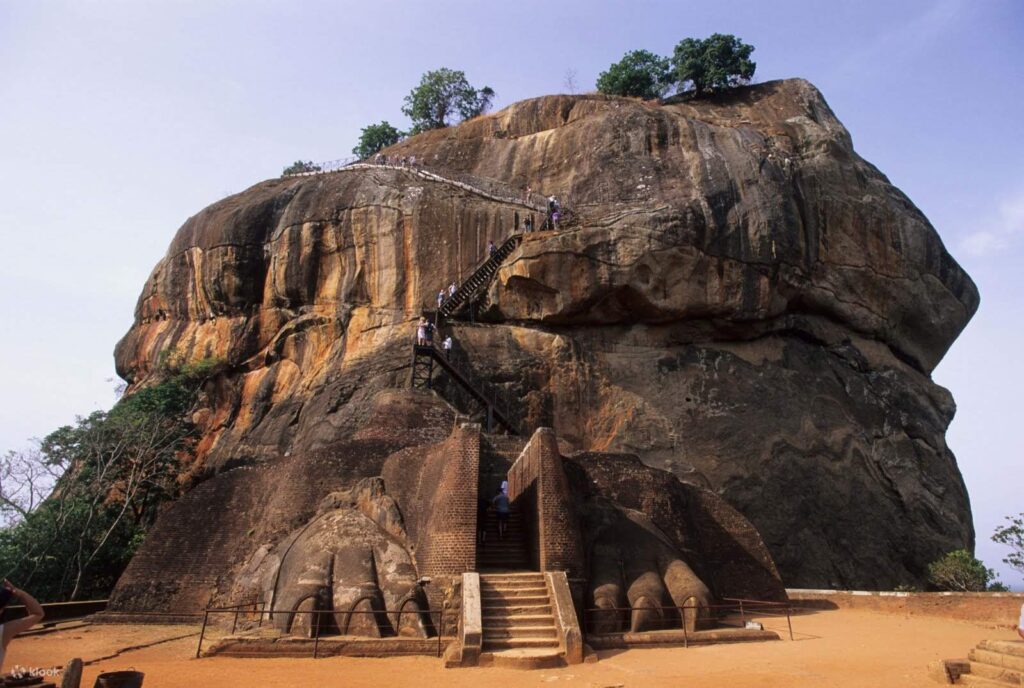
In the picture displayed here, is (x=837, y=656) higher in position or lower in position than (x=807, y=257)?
lower

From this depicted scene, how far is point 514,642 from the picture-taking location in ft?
34.7

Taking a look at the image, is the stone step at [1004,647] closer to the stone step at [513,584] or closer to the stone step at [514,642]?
the stone step at [514,642]

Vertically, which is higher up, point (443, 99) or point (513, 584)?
point (443, 99)

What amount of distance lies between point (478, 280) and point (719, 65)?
20994 millimetres

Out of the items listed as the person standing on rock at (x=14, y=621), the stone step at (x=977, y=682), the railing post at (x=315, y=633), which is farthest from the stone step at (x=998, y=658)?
the person standing on rock at (x=14, y=621)

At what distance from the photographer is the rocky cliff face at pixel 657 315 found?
2505 cm

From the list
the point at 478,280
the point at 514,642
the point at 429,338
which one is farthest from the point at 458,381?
the point at 514,642

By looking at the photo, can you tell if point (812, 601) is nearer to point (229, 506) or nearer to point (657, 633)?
point (657, 633)

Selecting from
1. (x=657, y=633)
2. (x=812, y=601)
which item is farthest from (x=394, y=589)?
(x=812, y=601)

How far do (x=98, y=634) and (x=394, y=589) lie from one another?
593cm

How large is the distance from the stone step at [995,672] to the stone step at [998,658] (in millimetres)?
44

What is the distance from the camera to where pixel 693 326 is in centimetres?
2739

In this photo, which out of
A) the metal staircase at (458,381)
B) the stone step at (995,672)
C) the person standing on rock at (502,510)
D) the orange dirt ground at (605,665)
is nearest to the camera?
→ the stone step at (995,672)

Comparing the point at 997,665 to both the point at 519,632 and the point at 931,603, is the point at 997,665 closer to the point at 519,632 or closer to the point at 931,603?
the point at 519,632
